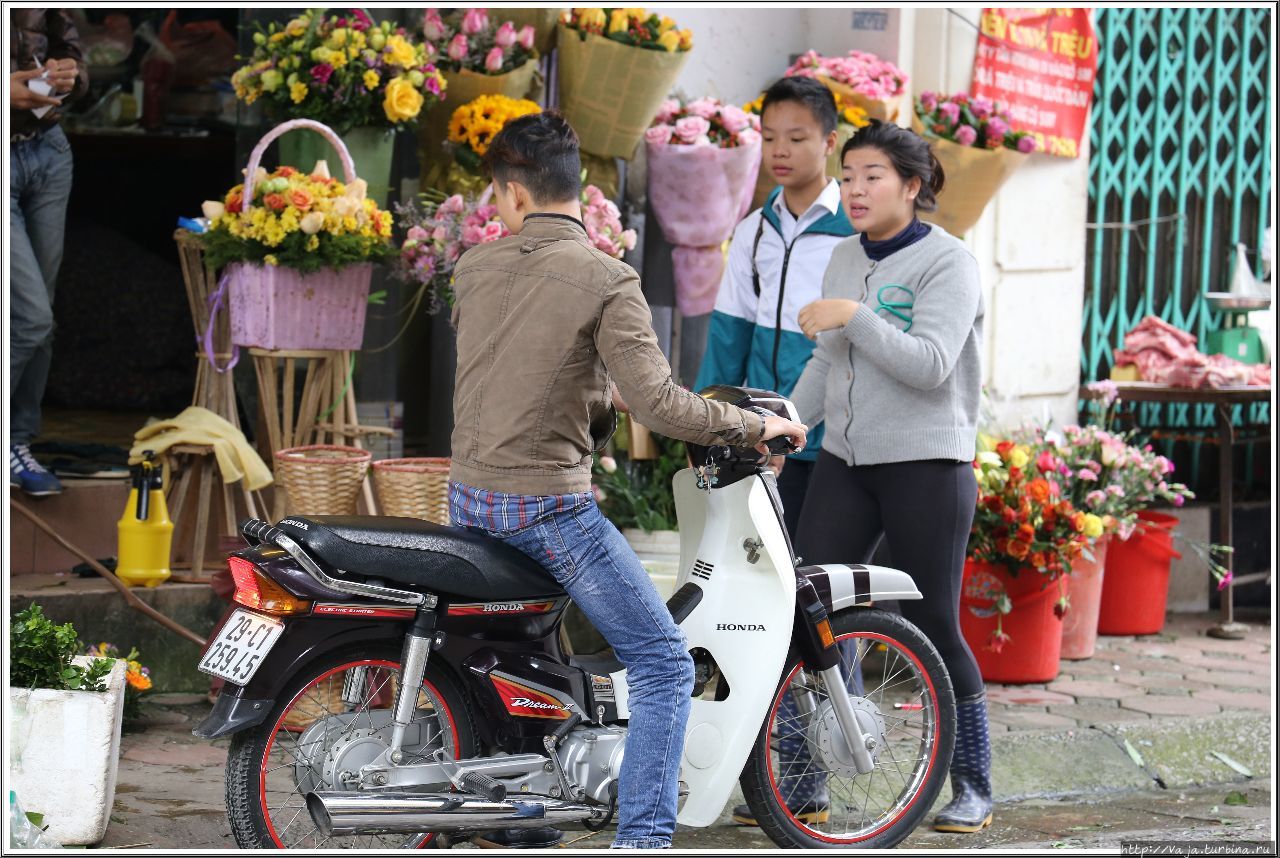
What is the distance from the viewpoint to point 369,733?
362cm

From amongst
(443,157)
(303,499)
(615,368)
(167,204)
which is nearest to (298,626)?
(615,368)

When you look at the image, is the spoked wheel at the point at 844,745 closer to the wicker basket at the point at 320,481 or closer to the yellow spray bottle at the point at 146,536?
the wicker basket at the point at 320,481

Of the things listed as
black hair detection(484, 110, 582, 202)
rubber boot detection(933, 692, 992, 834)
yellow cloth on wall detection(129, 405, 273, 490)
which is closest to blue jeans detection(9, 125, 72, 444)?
yellow cloth on wall detection(129, 405, 273, 490)

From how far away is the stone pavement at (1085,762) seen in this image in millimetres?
4492

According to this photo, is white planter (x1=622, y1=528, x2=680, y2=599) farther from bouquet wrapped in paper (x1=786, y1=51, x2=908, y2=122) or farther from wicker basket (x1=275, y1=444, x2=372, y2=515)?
bouquet wrapped in paper (x1=786, y1=51, x2=908, y2=122)

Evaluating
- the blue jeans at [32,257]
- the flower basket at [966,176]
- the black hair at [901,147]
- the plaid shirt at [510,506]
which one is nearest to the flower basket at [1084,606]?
the flower basket at [966,176]

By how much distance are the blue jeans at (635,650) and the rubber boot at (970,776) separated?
115 cm

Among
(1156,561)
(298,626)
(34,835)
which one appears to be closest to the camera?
(298,626)

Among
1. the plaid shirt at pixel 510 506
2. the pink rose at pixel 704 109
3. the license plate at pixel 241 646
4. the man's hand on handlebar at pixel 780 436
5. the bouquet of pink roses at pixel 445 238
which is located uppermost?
the pink rose at pixel 704 109

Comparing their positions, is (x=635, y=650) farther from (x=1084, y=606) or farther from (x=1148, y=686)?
(x=1084, y=606)

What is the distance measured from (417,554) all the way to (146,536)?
2.28m

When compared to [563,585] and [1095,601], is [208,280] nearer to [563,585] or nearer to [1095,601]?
[563,585]

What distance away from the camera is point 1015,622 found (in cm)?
615

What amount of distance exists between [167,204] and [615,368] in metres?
5.99
